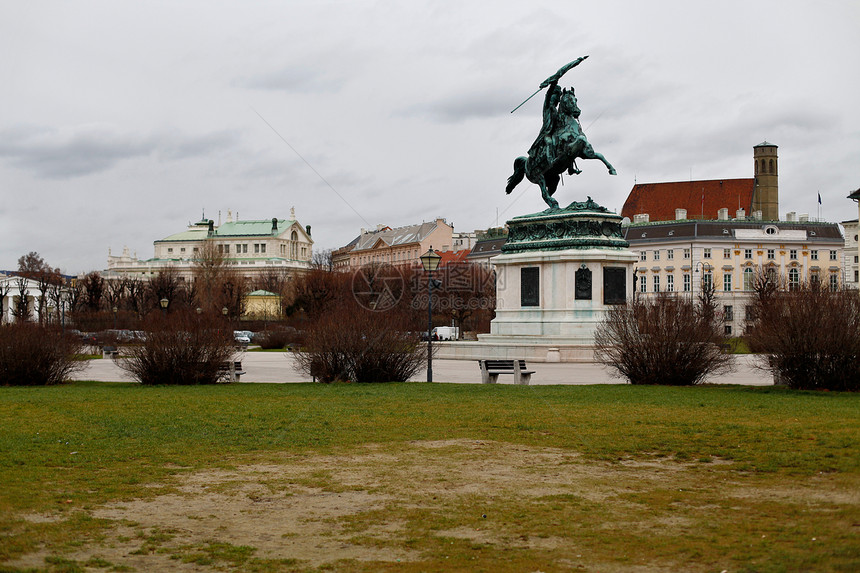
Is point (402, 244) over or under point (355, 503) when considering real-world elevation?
over

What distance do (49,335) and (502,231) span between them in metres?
109

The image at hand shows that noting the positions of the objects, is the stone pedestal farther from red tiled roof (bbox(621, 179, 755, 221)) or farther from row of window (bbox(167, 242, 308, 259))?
row of window (bbox(167, 242, 308, 259))

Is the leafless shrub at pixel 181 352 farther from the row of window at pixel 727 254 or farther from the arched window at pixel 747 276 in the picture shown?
the arched window at pixel 747 276

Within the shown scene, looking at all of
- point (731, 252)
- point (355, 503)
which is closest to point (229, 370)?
point (355, 503)

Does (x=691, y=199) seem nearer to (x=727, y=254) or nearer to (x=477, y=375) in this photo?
(x=727, y=254)

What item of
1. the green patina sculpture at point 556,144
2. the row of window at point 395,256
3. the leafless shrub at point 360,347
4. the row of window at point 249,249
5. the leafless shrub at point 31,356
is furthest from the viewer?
the row of window at point 249,249

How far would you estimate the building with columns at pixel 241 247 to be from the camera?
574ft

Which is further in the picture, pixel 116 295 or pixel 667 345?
pixel 116 295

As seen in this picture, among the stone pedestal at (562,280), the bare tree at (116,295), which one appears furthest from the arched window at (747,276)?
the stone pedestal at (562,280)

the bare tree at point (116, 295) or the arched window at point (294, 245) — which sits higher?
the arched window at point (294, 245)

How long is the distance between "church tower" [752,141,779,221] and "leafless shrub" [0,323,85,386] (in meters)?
138

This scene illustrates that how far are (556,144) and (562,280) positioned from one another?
19.3ft

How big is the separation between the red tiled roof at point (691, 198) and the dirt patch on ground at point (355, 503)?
4830 inches

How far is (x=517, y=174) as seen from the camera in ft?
142
